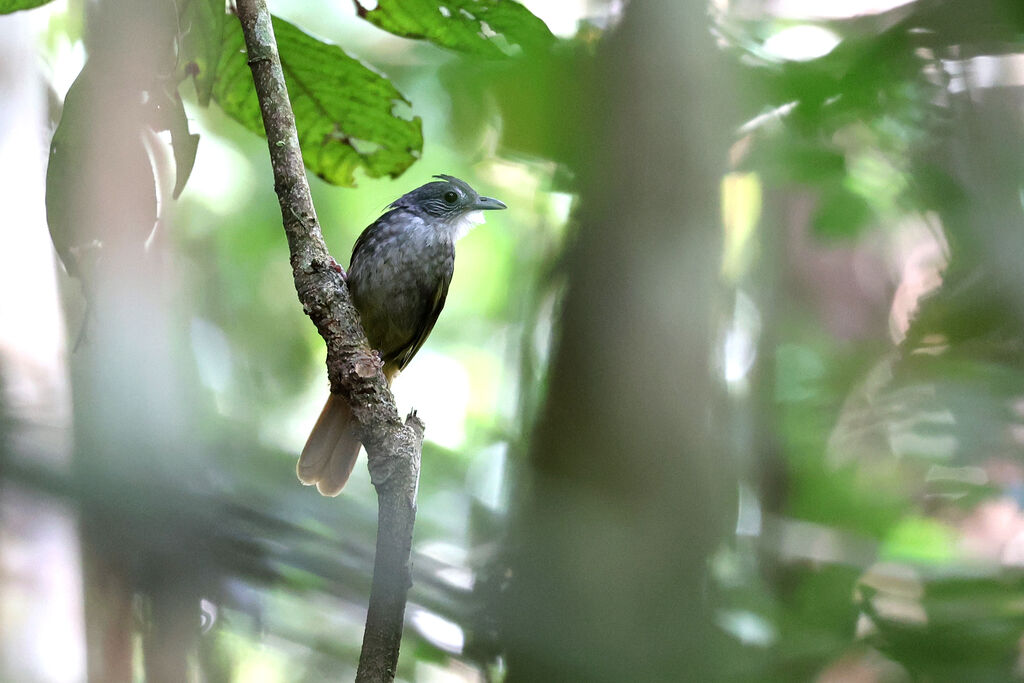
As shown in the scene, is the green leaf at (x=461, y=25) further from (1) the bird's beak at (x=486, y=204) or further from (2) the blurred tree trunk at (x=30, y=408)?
(1) the bird's beak at (x=486, y=204)

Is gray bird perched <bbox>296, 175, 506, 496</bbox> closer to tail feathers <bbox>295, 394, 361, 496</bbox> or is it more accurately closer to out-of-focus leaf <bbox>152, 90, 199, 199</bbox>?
tail feathers <bbox>295, 394, 361, 496</bbox>

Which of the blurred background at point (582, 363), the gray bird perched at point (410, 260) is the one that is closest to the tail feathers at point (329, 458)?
the blurred background at point (582, 363)

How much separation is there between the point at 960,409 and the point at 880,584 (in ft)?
2.13

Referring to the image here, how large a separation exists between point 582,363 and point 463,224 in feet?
2.14

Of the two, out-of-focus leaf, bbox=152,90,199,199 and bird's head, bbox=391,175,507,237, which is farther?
bird's head, bbox=391,175,507,237

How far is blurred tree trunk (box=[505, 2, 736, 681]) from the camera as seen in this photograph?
2240 millimetres

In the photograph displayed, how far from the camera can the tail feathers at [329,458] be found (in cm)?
221

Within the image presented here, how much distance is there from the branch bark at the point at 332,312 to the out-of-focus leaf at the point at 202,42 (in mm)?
175

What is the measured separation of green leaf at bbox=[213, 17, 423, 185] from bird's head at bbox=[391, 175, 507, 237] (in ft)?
4.02

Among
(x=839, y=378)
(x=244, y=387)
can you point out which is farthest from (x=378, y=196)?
(x=839, y=378)

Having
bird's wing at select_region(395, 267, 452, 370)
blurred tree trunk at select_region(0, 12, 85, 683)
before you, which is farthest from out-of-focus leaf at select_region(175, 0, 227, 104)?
bird's wing at select_region(395, 267, 452, 370)

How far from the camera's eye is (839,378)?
2.94 m

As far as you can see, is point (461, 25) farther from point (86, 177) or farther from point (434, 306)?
point (434, 306)

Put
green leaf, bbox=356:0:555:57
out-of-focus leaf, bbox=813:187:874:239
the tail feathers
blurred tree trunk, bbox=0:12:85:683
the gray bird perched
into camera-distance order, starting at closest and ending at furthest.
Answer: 1. green leaf, bbox=356:0:555:57
2. blurred tree trunk, bbox=0:12:85:683
3. the tail feathers
4. the gray bird perched
5. out-of-focus leaf, bbox=813:187:874:239
